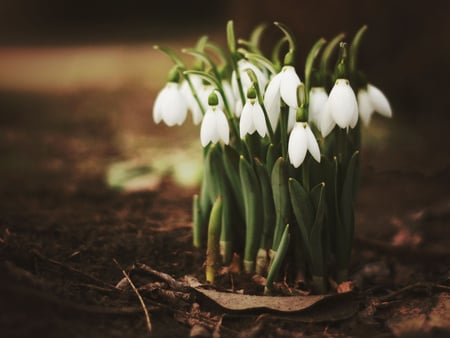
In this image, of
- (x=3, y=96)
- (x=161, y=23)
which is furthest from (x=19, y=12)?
(x=3, y=96)

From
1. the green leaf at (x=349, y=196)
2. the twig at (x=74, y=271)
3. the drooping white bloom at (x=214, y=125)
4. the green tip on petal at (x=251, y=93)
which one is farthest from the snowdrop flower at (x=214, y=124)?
the twig at (x=74, y=271)

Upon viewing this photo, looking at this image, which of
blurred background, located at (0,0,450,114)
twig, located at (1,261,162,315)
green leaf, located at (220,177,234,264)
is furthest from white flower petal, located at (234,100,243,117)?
blurred background, located at (0,0,450,114)

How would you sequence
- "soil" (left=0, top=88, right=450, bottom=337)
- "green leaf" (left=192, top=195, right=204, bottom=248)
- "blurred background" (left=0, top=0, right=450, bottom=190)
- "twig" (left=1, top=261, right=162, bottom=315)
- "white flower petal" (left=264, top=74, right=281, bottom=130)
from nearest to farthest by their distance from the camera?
"twig" (left=1, top=261, right=162, bottom=315) < "soil" (left=0, top=88, right=450, bottom=337) < "white flower petal" (left=264, top=74, right=281, bottom=130) < "green leaf" (left=192, top=195, right=204, bottom=248) < "blurred background" (left=0, top=0, right=450, bottom=190)

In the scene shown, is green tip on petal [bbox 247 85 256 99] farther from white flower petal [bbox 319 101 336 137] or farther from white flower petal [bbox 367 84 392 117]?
white flower petal [bbox 367 84 392 117]

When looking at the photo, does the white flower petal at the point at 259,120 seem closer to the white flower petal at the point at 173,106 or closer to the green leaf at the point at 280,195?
the green leaf at the point at 280,195

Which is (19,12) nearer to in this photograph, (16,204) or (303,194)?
(16,204)

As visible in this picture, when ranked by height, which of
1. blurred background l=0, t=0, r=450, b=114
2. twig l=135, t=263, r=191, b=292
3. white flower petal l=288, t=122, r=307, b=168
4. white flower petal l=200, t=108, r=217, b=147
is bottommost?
twig l=135, t=263, r=191, b=292
